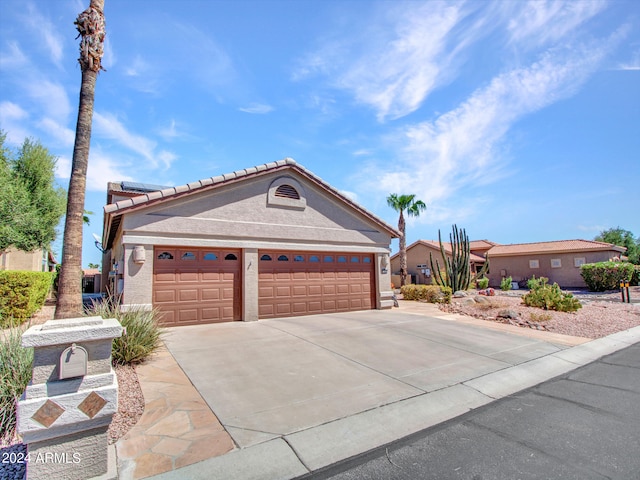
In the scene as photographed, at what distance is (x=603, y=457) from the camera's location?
12.6ft

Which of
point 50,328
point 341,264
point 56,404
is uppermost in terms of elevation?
point 341,264

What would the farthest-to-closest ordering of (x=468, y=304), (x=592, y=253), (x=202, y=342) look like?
(x=592, y=253), (x=468, y=304), (x=202, y=342)

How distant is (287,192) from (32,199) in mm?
16203

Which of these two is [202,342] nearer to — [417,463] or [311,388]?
[311,388]

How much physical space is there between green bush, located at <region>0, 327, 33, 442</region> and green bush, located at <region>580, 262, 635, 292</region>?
106 ft

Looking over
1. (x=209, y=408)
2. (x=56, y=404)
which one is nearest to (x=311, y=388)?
(x=209, y=408)

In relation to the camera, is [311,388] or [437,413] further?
[311,388]

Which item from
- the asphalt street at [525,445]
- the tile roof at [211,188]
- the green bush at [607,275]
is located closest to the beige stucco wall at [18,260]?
the tile roof at [211,188]

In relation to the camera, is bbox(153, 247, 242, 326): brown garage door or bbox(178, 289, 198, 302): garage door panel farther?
bbox(178, 289, 198, 302): garage door panel

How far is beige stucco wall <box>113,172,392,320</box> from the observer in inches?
404

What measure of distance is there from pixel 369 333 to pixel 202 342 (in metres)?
4.36

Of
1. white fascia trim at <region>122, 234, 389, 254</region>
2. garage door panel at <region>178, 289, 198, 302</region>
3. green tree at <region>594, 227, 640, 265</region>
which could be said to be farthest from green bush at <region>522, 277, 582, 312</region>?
green tree at <region>594, 227, 640, 265</region>

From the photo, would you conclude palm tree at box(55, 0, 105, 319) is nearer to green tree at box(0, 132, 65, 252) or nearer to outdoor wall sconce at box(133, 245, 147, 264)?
outdoor wall sconce at box(133, 245, 147, 264)

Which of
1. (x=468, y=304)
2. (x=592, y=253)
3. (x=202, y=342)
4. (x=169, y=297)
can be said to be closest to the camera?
(x=202, y=342)
